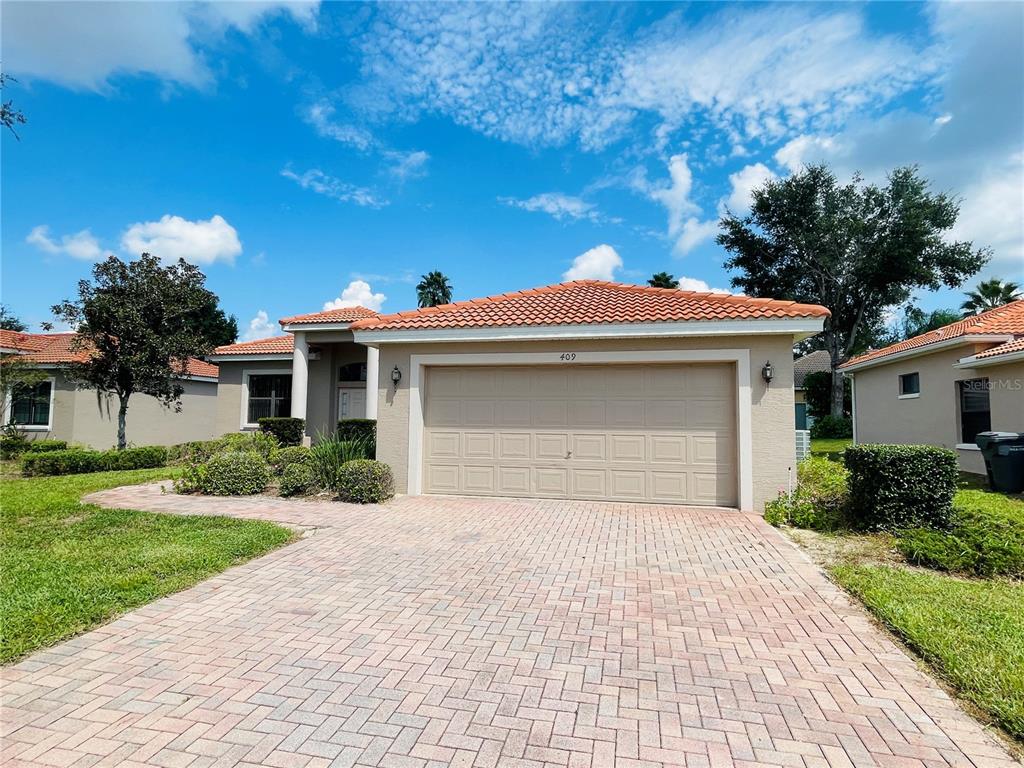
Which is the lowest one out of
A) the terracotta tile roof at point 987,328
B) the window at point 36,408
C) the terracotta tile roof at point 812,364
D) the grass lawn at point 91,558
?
the grass lawn at point 91,558

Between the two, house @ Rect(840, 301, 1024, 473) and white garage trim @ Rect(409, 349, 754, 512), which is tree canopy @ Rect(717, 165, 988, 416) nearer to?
house @ Rect(840, 301, 1024, 473)

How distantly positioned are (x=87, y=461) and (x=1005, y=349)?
2369 centimetres

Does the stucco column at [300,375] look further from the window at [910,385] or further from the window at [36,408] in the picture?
the window at [910,385]

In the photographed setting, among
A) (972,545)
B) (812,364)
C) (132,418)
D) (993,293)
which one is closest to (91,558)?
(972,545)

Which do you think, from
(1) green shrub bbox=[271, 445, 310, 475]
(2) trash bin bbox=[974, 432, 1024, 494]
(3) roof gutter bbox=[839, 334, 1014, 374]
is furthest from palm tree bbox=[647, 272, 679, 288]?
(1) green shrub bbox=[271, 445, 310, 475]

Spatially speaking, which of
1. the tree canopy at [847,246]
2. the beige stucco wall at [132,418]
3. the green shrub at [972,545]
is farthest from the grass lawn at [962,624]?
the tree canopy at [847,246]

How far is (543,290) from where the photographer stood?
12.4 metres

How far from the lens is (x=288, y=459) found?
11.1 m

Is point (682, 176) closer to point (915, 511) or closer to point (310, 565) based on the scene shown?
point (915, 511)

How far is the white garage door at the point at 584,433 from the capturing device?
920 cm

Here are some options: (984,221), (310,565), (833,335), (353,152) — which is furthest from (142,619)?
(984,221)

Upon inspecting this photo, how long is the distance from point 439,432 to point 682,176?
11517 mm

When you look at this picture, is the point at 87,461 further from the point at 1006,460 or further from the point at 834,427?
the point at 834,427

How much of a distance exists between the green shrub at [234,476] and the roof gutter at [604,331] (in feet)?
11.6
